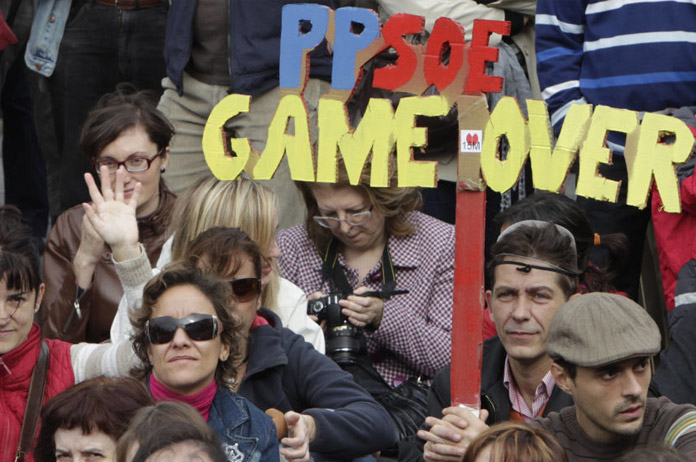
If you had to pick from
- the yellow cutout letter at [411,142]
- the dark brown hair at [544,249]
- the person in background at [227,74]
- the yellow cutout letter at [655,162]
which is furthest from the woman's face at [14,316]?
the person in background at [227,74]

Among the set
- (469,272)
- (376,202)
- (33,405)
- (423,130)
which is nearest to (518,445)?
(469,272)

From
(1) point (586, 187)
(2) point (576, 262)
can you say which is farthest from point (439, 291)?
(1) point (586, 187)

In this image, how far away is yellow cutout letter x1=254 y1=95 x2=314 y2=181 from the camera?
4477 mm

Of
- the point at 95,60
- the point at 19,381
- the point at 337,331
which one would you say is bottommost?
the point at 19,381

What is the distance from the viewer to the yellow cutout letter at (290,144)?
4477mm

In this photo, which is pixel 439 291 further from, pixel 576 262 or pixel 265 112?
pixel 265 112

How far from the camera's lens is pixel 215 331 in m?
4.02

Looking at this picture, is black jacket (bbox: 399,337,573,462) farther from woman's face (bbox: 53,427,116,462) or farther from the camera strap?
woman's face (bbox: 53,427,116,462)

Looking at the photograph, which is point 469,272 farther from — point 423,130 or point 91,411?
point 91,411

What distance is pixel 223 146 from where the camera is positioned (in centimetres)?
465

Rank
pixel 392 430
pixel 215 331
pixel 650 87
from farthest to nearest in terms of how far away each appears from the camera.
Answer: pixel 650 87 → pixel 392 430 → pixel 215 331

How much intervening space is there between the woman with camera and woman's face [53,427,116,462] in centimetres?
149

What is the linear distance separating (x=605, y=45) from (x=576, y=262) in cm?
124

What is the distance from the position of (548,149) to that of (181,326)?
123 cm
